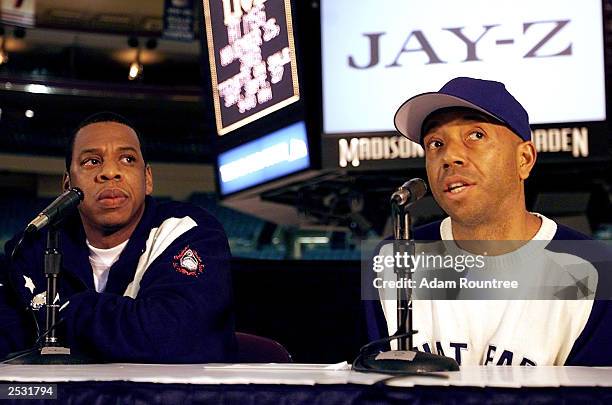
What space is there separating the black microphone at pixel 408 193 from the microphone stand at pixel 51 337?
77 cm

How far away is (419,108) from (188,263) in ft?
2.27

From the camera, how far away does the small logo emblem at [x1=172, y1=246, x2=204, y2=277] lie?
7.59ft

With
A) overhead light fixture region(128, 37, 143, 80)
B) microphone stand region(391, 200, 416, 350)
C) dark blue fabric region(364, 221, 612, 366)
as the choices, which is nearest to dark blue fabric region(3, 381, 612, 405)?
microphone stand region(391, 200, 416, 350)

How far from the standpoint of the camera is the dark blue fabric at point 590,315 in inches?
75.8

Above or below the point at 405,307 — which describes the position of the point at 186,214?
above

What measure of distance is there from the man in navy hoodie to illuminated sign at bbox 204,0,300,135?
244 centimetres

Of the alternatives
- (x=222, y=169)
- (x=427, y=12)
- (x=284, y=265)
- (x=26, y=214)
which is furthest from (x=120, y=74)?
(x=284, y=265)

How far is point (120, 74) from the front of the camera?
1625cm

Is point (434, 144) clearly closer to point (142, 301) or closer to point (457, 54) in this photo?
point (142, 301)

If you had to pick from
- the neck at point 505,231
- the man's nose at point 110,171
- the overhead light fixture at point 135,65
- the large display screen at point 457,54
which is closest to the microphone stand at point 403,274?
the neck at point 505,231

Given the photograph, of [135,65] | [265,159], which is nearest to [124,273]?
[265,159]

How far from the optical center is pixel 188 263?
2.33 m

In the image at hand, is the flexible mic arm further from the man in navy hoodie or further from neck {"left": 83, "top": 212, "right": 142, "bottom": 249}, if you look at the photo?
neck {"left": 83, "top": 212, "right": 142, "bottom": 249}

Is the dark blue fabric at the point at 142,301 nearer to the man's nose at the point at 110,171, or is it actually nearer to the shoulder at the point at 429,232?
the man's nose at the point at 110,171
